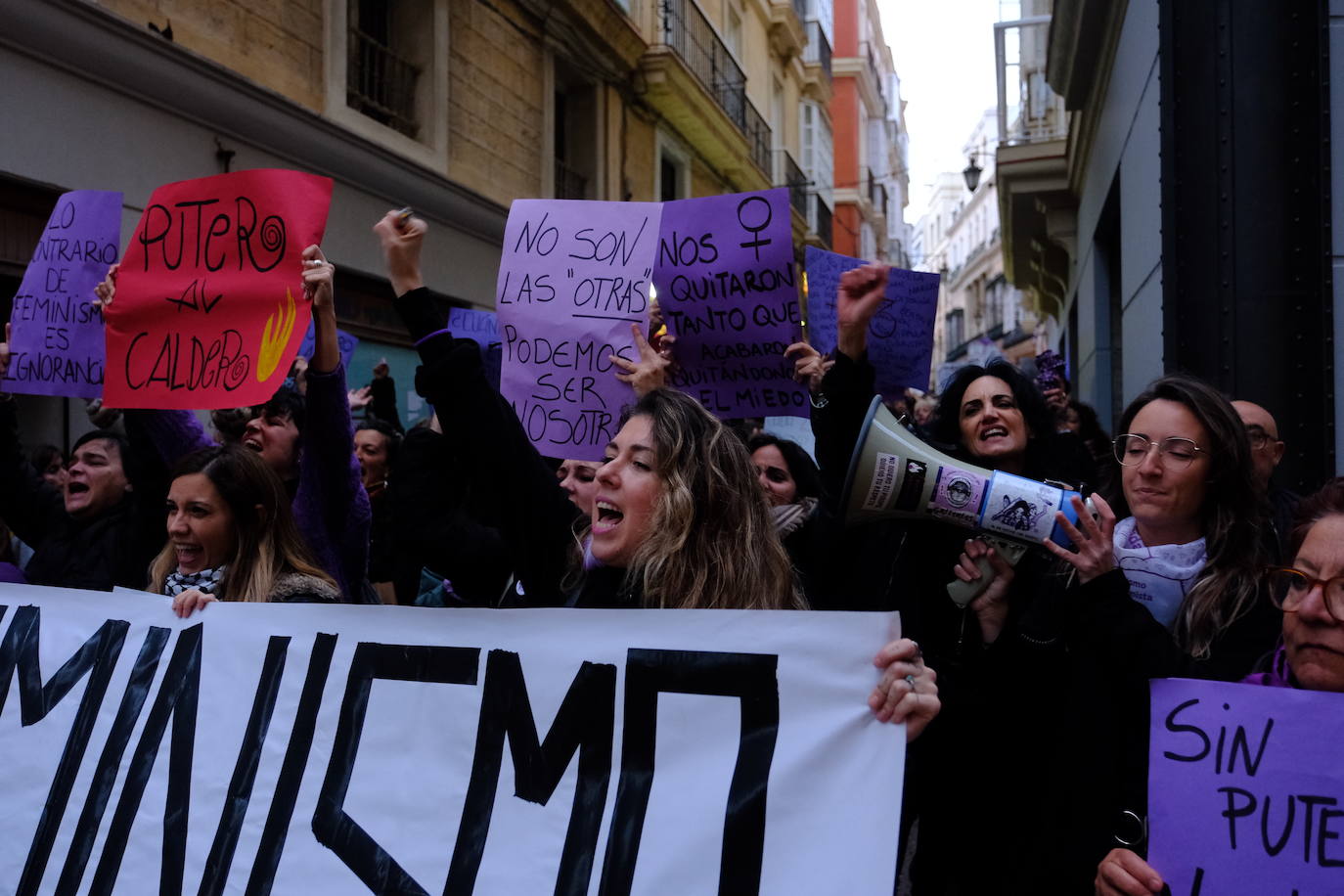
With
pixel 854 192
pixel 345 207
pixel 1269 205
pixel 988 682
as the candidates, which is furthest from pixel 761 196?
pixel 854 192

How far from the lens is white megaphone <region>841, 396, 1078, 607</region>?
217 centimetres

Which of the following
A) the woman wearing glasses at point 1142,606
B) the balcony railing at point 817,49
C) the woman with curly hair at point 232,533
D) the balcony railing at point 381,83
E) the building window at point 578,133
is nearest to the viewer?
the woman wearing glasses at point 1142,606

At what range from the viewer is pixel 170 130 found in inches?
283

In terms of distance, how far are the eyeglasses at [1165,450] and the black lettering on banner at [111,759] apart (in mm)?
2002

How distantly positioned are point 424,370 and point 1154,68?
431 centimetres

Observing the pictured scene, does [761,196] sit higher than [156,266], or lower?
higher

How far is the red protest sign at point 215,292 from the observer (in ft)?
9.59

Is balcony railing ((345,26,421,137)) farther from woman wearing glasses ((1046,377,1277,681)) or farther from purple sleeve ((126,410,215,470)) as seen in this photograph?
woman wearing glasses ((1046,377,1277,681))

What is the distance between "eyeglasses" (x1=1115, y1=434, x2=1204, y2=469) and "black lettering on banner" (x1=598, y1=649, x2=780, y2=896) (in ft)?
2.99

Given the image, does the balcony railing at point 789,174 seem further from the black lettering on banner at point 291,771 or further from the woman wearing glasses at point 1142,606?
the black lettering on banner at point 291,771

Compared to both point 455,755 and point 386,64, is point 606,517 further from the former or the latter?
point 386,64

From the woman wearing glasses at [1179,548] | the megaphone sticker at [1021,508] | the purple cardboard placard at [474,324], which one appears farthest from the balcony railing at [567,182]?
the megaphone sticker at [1021,508]

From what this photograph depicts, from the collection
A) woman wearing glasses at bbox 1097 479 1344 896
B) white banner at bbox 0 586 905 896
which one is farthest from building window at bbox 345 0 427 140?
woman wearing glasses at bbox 1097 479 1344 896

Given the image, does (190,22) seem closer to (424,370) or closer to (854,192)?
(424,370)
